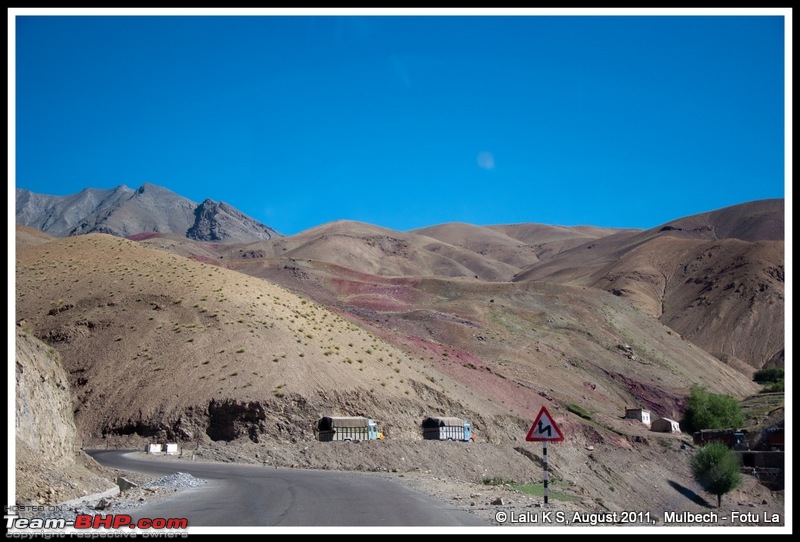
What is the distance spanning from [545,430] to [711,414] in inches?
2238

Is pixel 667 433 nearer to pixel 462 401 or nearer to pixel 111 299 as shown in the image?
pixel 462 401

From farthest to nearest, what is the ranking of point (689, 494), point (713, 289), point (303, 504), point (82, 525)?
point (713, 289) < point (689, 494) < point (303, 504) < point (82, 525)

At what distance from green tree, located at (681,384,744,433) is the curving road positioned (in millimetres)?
48897

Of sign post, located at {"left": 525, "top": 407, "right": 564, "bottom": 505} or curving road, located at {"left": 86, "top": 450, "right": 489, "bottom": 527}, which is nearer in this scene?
curving road, located at {"left": 86, "top": 450, "right": 489, "bottom": 527}

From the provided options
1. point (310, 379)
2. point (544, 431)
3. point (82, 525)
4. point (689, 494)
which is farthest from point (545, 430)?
point (689, 494)

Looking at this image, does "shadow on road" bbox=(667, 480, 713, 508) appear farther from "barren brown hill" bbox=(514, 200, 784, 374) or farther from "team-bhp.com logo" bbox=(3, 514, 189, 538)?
"barren brown hill" bbox=(514, 200, 784, 374)

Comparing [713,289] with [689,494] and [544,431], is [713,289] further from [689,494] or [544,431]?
[544,431]

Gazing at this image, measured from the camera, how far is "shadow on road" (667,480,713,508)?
42.6 meters

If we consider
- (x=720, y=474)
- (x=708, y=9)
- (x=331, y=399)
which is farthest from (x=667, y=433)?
(x=708, y=9)

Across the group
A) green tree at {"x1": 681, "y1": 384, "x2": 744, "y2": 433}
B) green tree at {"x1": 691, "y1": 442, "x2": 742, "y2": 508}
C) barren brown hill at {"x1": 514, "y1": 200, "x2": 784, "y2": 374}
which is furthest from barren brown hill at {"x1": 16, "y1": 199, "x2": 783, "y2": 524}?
barren brown hill at {"x1": 514, "y1": 200, "x2": 784, "y2": 374}

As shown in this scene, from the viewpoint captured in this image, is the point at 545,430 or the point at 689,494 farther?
the point at 689,494

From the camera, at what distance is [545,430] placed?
15.4m

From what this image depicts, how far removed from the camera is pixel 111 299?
50688mm

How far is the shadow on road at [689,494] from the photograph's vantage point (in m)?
42.6
